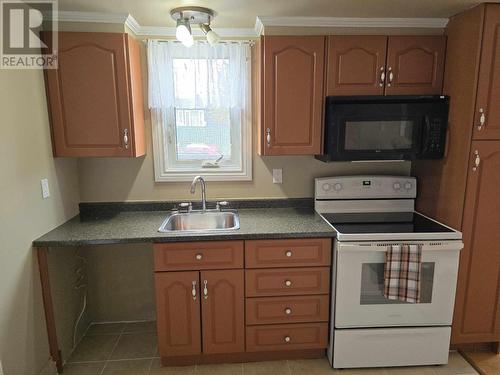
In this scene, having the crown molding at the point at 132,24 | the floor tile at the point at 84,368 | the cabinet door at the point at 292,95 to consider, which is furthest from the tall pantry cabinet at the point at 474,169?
the floor tile at the point at 84,368

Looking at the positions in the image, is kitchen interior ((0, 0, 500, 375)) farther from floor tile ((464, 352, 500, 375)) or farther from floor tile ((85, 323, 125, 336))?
floor tile ((85, 323, 125, 336))

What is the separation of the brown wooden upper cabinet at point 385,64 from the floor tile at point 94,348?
230 centimetres

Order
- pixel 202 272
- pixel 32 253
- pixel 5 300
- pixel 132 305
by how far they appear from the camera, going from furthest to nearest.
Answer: pixel 132 305
pixel 202 272
pixel 32 253
pixel 5 300

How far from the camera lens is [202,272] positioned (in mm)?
1866

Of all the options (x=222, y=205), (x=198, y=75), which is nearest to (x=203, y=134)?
(x=198, y=75)

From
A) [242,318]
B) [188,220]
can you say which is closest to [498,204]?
[242,318]

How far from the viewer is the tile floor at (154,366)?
1.96 metres

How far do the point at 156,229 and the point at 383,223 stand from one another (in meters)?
1.49

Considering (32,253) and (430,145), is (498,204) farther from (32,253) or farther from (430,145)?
(32,253)

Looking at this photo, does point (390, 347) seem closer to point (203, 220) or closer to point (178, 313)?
point (178, 313)

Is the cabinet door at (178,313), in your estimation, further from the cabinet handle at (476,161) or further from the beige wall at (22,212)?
the cabinet handle at (476,161)

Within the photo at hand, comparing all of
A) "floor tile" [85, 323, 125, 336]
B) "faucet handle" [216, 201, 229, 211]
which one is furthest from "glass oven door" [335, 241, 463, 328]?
"floor tile" [85, 323, 125, 336]

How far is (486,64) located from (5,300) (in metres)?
2.78

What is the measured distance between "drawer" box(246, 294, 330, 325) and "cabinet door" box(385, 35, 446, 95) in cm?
141
